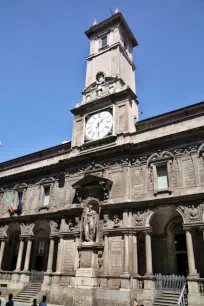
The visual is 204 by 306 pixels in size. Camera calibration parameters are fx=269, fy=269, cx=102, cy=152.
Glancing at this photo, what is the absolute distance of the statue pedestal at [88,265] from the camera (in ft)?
55.8

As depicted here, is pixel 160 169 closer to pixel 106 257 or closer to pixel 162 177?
pixel 162 177

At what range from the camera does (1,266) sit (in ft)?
78.2

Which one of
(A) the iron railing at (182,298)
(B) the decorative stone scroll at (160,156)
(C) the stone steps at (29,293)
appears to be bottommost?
(C) the stone steps at (29,293)

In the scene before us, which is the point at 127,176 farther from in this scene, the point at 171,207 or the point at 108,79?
the point at 108,79

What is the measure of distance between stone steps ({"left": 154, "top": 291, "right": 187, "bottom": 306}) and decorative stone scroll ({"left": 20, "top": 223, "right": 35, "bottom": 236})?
11.9 meters

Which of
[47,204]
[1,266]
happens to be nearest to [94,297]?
[47,204]

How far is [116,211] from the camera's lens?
18.2 m

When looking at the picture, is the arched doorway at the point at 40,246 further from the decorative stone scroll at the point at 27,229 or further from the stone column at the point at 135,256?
the stone column at the point at 135,256

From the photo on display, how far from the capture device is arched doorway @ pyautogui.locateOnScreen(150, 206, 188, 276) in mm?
17125

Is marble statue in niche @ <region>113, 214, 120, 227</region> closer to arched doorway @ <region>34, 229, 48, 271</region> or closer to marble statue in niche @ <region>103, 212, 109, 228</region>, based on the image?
marble statue in niche @ <region>103, 212, 109, 228</region>

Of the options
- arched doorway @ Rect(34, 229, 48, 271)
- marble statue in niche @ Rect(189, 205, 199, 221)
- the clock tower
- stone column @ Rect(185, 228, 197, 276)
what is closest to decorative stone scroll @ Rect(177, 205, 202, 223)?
marble statue in niche @ Rect(189, 205, 199, 221)

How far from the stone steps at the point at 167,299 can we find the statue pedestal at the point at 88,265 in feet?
13.6

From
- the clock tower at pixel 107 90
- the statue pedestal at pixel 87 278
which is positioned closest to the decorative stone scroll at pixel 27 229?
the statue pedestal at pixel 87 278

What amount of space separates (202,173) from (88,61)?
17.0m
